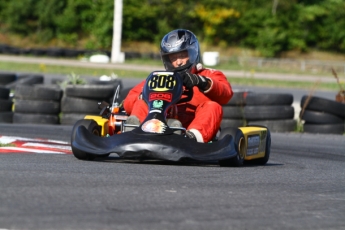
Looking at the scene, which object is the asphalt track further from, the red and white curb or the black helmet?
the black helmet

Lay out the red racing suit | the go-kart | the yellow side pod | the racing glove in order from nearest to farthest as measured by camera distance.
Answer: the go-kart < the red racing suit < the racing glove < the yellow side pod

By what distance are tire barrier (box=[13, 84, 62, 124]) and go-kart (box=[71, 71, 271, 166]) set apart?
4772 millimetres

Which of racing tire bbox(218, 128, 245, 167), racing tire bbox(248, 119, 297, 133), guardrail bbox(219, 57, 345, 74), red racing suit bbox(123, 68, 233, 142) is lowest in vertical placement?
guardrail bbox(219, 57, 345, 74)

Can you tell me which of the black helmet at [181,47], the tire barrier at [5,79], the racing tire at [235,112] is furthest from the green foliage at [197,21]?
the black helmet at [181,47]

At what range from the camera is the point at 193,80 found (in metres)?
6.21

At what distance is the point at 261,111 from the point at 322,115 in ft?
2.95

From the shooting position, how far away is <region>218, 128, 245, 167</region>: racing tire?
5.94m

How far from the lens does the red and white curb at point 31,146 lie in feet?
22.4

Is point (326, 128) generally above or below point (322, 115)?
below

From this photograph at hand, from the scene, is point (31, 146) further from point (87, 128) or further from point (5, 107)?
point (5, 107)

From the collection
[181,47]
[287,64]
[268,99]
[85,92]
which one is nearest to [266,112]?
[268,99]

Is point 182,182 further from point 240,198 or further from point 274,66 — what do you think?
point 274,66

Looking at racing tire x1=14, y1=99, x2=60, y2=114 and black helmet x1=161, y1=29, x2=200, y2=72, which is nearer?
black helmet x1=161, y1=29, x2=200, y2=72

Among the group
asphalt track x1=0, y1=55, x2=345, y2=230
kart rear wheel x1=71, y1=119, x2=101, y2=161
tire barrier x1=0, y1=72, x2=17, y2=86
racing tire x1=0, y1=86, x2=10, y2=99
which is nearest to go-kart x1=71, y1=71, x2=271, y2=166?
kart rear wheel x1=71, y1=119, x2=101, y2=161
